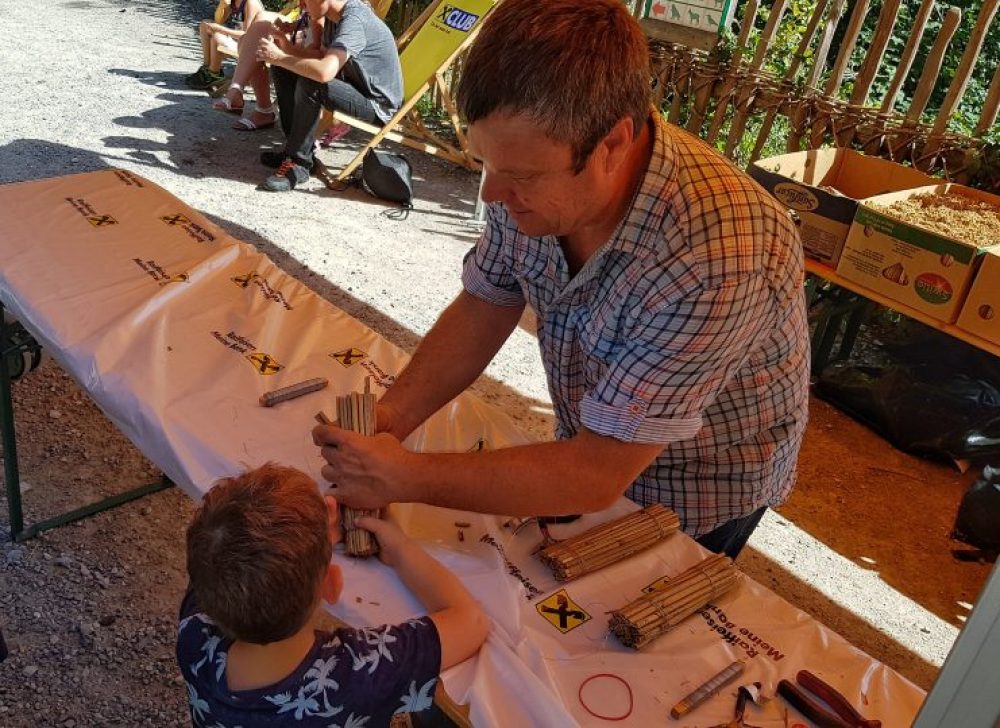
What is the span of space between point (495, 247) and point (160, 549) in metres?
1.84

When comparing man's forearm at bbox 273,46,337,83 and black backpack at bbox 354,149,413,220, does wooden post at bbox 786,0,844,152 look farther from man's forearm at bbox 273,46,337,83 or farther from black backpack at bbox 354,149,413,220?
man's forearm at bbox 273,46,337,83

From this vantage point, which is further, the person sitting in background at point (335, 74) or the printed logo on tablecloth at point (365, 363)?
the person sitting in background at point (335, 74)

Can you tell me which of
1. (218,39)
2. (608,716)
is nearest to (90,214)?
(608,716)

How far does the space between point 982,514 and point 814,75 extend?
2855 mm

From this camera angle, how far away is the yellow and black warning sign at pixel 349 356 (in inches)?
92.7

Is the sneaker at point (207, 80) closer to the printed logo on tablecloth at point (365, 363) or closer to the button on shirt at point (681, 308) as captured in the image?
the printed logo on tablecloth at point (365, 363)

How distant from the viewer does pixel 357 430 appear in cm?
190

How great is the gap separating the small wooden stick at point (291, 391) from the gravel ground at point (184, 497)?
103cm

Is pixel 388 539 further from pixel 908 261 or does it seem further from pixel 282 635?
pixel 908 261

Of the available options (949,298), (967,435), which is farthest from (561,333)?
(967,435)

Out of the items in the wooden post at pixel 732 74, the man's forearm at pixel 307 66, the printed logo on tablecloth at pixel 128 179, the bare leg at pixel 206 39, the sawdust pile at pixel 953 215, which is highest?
the wooden post at pixel 732 74

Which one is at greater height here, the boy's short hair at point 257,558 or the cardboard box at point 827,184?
the cardboard box at point 827,184

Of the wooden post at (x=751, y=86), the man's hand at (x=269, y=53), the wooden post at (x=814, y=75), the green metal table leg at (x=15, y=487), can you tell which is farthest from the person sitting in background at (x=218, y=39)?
the green metal table leg at (x=15, y=487)

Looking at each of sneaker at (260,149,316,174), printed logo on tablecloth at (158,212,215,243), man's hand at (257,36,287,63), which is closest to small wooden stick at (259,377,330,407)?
printed logo on tablecloth at (158,212,215,243)
